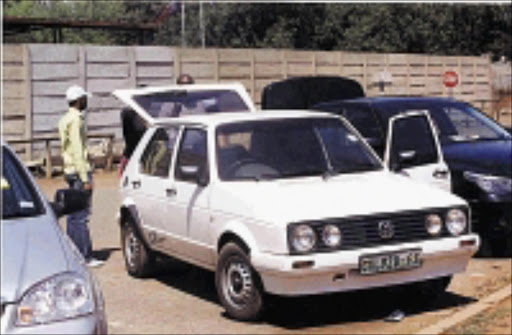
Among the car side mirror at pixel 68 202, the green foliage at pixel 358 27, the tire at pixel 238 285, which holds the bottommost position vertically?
the tire at pixel 238 285

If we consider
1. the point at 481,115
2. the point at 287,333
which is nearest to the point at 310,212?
the point at 287,333

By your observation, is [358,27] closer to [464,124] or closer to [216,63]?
[216,63]

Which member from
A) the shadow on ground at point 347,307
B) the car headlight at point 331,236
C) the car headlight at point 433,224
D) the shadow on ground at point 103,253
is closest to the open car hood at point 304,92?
the shadow on ground at point 103,253

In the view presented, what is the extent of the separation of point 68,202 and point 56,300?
1.58 metres

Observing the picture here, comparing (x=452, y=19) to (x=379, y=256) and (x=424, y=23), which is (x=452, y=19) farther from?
(x=379, y=256)

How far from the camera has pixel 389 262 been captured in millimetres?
8156

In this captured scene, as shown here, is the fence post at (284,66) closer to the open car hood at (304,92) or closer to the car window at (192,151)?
the open car hood at (304,92)

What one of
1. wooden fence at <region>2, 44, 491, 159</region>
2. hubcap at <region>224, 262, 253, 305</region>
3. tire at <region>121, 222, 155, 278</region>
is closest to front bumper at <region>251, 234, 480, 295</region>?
hubcap at <region>224, 262, 253, 305</region>

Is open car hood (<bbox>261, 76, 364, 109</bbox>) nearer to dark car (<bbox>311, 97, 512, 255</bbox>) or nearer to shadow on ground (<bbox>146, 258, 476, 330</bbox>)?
dark car (<bbox>311, 97, 512, 255</bbox>)

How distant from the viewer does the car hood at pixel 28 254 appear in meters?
5.21

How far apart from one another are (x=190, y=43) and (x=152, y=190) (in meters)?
66.8

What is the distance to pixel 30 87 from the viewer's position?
72.8ft

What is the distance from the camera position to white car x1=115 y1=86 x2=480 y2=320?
7984 mm

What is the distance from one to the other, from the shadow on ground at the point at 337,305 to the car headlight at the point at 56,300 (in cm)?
302
